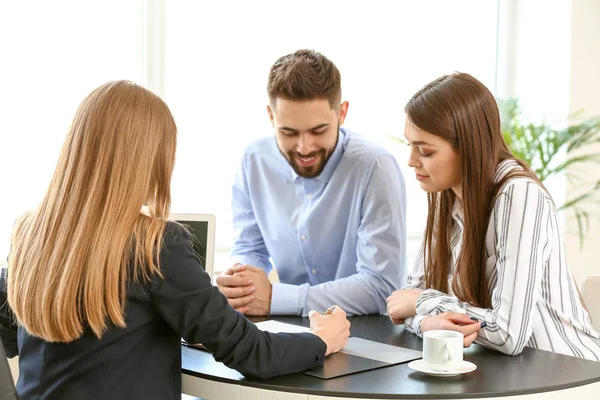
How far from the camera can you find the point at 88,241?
1.43 m

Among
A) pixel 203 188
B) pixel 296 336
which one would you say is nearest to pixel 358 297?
pixel 296 336

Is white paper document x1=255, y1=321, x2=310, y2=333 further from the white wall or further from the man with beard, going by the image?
the white wall

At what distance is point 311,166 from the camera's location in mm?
2564

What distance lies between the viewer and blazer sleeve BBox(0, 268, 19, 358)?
63.8 inches

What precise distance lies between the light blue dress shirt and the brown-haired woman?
0.93 feet

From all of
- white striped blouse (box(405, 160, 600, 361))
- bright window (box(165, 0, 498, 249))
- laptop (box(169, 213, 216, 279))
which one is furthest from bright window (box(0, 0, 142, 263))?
white striped blouse (box(405, 160, 600, 361))

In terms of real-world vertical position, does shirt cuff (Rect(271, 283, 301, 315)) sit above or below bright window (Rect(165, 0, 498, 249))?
below

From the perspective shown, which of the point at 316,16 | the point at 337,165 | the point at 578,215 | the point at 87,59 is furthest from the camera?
the point at 578,215

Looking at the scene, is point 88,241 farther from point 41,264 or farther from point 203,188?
point 203,188

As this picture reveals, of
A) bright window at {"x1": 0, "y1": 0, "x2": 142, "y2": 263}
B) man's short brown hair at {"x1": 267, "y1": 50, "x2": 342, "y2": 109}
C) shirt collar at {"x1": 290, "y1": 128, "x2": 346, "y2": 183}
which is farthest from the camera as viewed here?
bright window at {"x1": 0, "y1": 0, "x2": 142, "y2": 263}

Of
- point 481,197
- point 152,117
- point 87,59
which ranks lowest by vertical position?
point 481,197

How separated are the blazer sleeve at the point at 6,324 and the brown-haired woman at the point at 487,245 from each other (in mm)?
900

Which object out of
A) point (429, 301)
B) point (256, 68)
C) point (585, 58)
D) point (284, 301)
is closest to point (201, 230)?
point (284, 301)

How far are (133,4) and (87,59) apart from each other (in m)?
0.35
